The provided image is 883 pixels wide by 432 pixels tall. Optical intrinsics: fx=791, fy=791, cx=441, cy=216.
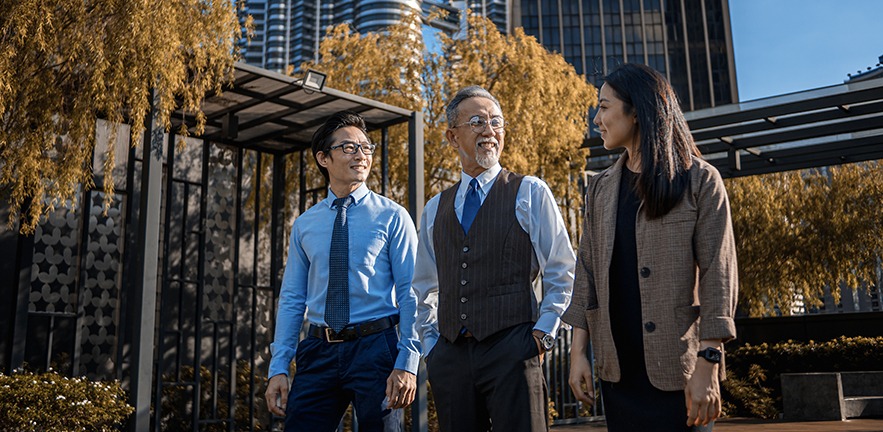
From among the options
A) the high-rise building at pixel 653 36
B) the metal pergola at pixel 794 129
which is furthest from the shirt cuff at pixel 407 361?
the high-rise building at pixel 653 36

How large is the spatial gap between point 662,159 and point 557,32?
7753 centimetres

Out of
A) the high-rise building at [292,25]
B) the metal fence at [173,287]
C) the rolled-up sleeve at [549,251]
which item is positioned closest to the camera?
the rolled-up sleeve at [549,251]

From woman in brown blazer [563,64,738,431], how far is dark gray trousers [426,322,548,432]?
215 mm

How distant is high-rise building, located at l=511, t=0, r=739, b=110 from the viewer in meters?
73.7

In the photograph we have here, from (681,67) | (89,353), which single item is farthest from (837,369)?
(681,67)

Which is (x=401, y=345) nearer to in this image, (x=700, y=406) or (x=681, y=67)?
(x=700, y=406)

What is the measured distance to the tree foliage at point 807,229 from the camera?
67.0 ft

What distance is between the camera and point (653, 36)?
246 feet

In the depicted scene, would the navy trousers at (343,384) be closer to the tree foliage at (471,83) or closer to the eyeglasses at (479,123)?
the eyeglasses at (479,123)

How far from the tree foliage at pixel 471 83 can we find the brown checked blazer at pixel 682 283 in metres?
10.1

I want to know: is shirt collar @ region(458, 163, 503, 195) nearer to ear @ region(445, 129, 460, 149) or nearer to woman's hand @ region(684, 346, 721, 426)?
ear @ region(445, 129, 460, 149)

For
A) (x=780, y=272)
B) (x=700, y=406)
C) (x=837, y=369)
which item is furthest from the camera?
(x=780, y=272)

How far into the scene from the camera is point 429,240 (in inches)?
121

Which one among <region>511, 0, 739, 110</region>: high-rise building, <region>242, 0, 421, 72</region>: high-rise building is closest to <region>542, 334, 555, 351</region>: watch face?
<region>511, 0, 739, 110</region>: high-rise building
